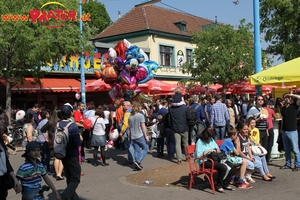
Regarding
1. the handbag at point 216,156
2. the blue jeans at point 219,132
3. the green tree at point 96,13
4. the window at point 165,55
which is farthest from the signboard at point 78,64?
the green tree at point 96,13

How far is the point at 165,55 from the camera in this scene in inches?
1244

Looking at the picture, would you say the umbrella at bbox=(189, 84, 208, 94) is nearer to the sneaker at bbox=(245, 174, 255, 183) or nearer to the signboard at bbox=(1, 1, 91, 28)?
the signboard at bbox=(1, 1, 91, 28)

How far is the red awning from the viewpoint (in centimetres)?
1897

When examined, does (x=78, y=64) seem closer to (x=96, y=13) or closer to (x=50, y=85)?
(x=50, y=85)

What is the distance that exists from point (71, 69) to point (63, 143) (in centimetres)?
1739

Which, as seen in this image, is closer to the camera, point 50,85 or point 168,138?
point 168,138

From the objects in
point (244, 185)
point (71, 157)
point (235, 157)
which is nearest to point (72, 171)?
point (71, 157)

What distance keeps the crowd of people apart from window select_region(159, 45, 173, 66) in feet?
60.7

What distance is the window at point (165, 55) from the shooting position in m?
31.1

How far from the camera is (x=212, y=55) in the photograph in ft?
78.3

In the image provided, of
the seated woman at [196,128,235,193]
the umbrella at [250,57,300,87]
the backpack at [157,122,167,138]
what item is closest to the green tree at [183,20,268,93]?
the backpack at [157,122,167,138]

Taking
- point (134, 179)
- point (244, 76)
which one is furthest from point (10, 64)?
point (244, 76)

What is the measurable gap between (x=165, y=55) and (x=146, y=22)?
319 cm

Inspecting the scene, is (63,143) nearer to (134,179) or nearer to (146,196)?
(146,196)
